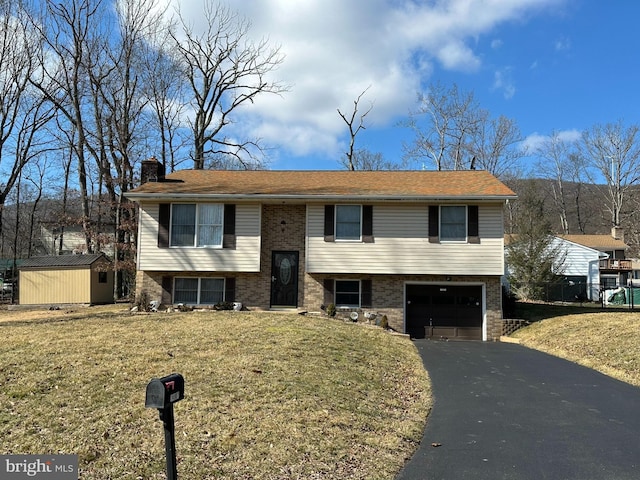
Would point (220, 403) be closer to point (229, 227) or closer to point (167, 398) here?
point (167, 398)

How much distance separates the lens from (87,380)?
7.13 meters

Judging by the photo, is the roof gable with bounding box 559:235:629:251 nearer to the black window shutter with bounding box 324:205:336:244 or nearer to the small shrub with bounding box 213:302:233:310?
the black window shutter with bounding box 324:205:336:244

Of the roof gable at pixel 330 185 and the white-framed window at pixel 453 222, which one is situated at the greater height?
the roof gable at pixel 330 185

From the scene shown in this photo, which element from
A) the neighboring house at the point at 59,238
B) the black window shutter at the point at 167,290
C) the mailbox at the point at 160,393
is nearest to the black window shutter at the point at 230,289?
the black window shutter at the point at 167,290

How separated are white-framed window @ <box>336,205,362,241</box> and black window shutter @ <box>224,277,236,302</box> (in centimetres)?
399

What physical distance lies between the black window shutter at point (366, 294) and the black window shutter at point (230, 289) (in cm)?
446

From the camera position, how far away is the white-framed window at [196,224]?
1686 centimetres

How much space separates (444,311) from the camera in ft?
55.6

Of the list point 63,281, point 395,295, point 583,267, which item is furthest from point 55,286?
point 583,267

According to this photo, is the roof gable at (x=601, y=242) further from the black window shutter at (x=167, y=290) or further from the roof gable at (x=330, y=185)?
the black window shutter at (x=167, y=290)

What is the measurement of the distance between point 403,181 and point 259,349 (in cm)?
1103

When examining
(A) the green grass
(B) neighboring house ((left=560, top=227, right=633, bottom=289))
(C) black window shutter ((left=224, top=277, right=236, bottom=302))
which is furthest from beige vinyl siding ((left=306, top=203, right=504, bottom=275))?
(B) neighboring house ((left=560, top=227, right=633, bottom=289))

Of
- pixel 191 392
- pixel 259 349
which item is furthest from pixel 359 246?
pixel 191 392

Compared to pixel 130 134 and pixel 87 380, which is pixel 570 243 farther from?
pixel 87 380
